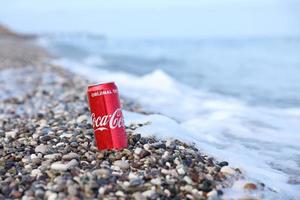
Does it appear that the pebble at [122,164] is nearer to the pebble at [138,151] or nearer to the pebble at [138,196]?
the pebble at [138,151]

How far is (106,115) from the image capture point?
3803 millimetres

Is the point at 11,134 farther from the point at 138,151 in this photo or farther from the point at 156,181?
the point at 156,181

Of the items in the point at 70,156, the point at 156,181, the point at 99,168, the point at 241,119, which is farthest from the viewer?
the point at 241,119

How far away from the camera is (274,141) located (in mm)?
5918

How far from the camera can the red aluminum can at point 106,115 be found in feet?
12.4

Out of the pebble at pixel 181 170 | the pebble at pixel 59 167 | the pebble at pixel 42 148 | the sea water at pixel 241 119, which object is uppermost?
the pebble at pixel 42 148

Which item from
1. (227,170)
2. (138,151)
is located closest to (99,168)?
(138,151)

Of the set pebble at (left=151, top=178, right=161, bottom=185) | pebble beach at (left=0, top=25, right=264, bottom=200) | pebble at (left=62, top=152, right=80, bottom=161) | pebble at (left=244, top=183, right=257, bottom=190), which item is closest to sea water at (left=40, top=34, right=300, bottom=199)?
pebble at (left=244, top=183, right=257, bottom=190)

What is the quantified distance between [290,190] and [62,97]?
5.23 m

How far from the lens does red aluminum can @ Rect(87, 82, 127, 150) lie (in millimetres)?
3777

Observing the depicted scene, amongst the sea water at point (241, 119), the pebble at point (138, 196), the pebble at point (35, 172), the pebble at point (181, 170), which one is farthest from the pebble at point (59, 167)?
the sea water at point (241, 119)

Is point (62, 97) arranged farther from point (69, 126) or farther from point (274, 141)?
point (274, 141)

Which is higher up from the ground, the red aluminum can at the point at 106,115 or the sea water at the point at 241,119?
the red aluminum can at the point at 106,115

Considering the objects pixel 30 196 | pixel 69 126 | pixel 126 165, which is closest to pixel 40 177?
pixel 30 196
